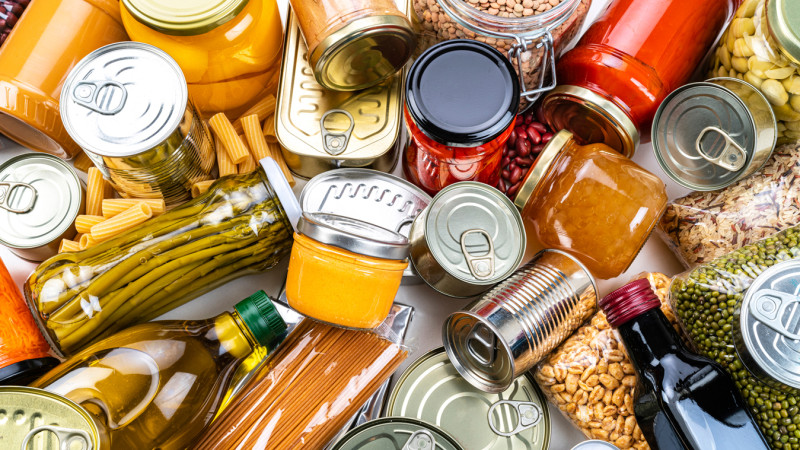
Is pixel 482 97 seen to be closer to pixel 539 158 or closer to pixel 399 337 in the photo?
pixel 539 158

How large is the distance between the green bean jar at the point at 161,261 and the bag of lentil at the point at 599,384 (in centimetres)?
57

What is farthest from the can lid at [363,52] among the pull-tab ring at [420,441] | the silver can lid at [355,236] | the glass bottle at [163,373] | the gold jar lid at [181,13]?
the pull-tab ring at [420,441]

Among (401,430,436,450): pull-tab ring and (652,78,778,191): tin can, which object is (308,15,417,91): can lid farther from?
(401,430,436,450): pull-tab ring

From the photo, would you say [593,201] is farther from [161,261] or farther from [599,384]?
[161,261]

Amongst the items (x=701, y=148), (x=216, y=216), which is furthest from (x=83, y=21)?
(x=701, y=148)

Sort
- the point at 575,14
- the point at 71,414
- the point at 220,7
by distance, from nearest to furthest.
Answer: the point at 71,414 < the point at 220,7 < the point at 575,14

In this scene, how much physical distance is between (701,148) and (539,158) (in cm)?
31

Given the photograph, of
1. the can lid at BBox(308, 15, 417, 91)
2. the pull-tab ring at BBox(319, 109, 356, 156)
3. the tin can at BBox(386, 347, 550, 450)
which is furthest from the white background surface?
the can lid at BBox(308, 15, 417, 91)

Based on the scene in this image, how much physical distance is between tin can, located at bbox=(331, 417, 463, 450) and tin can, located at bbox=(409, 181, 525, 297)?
0.27 metres

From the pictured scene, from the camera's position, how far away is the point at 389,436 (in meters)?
0.97

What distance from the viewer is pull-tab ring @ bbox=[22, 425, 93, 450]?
775 millimetres

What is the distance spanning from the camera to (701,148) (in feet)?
3.76

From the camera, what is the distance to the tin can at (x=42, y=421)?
78 cm

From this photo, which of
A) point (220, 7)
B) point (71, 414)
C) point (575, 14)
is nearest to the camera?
point (71, 414)
